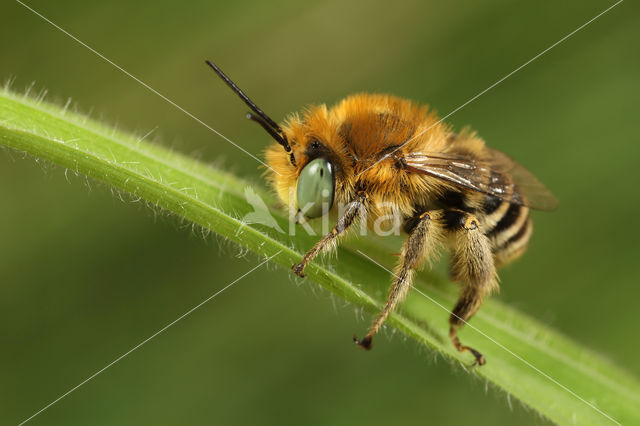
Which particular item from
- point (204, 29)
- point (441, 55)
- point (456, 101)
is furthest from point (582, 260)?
point (204, 29)

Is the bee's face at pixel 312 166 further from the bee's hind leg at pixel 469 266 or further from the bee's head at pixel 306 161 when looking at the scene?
the bee's hind leg at pixel 469 266

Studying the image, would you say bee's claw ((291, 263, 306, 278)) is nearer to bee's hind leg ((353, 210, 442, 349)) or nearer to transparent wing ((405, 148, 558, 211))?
bee's hind leg ((353, 210, 442, 349))

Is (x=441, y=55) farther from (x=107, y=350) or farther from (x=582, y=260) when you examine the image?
(x=107, y=350)

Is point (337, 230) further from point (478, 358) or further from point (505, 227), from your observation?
point (505, 227)

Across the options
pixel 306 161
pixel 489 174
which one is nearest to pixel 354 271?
pixel 306 161

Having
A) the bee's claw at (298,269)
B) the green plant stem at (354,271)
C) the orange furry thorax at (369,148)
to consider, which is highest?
the orange furry thorax at (369,148)

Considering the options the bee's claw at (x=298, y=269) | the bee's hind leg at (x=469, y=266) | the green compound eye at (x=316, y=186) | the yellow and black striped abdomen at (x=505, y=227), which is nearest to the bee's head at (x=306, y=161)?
the green compound eye at (x=316, y=186)

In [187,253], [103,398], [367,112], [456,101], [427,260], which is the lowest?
[103,398]

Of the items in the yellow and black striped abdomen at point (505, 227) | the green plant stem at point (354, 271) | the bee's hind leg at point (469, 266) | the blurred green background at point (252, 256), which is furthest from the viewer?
the blurred green background at point (252, 256)
